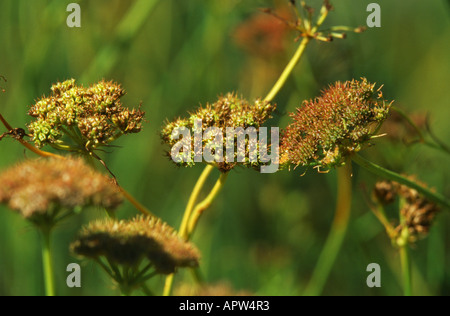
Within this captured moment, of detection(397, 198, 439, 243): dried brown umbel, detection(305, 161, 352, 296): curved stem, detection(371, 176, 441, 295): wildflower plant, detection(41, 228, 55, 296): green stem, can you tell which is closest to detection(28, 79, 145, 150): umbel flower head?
detection(41, 228, 55, 296): green stem

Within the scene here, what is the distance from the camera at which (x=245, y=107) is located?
2141 mm

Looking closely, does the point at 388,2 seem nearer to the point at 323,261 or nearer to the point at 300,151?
the point at 323,261

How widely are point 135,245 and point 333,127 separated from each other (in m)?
0.74

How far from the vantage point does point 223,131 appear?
207 centimetres

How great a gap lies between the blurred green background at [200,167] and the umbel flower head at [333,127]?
46.3 inches

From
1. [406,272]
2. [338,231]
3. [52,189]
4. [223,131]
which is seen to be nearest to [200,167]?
[338,231]

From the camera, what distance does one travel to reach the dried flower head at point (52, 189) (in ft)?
5.12

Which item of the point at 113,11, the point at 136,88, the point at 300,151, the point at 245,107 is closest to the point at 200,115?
the point at 245,107

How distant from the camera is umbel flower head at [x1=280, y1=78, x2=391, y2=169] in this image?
2.01 m

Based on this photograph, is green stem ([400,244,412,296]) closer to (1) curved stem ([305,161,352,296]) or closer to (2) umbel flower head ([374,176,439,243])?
(2) umbel flower head ([374,176,439,243])

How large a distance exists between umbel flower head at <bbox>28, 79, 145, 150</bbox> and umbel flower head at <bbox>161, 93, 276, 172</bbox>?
166 millimetres

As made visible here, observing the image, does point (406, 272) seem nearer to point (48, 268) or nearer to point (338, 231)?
point (338, 231)
